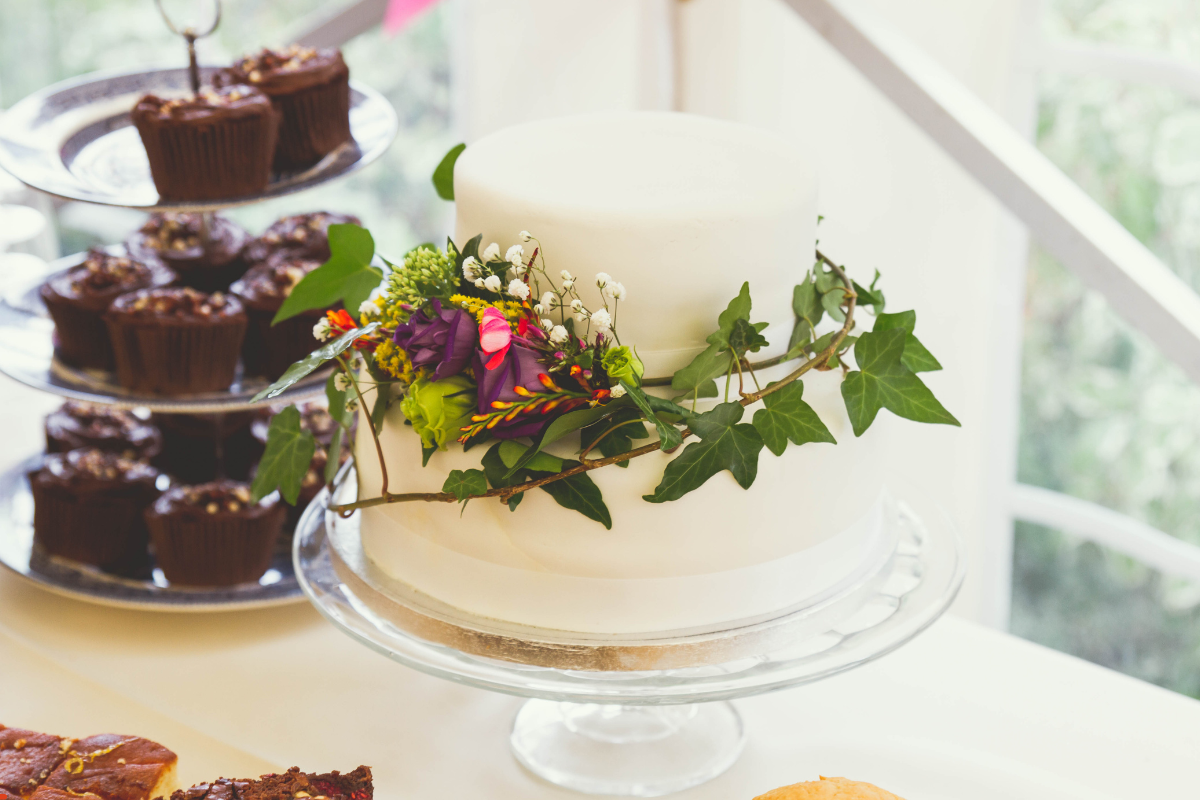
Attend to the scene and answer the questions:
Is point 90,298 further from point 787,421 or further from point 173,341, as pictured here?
point 787,421

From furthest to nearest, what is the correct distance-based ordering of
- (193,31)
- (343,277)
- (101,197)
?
(193,31)
(101,197)
(343,277)

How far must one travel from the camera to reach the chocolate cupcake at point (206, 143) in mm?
1252

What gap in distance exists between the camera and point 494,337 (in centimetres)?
88

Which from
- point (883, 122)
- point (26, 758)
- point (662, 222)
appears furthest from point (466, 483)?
point (883, 122)

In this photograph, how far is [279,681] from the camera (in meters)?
1.32

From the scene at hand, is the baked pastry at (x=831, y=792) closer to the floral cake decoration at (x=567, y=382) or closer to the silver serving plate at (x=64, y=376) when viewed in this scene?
the floral cake decoration at (x=567, y=382)

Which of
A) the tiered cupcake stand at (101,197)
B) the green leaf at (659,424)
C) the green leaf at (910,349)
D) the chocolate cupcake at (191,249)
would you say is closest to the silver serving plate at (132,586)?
the tiered cupcake stand at (101,197)

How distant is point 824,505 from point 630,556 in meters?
0.18

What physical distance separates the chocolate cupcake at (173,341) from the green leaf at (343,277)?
26cm

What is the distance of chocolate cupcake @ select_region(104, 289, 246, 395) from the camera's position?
1.30 m

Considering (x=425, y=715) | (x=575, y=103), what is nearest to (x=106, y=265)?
(x=425, y=715)

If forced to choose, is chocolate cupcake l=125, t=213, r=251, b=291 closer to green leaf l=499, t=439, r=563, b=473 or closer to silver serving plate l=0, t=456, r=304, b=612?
silver serving plate l=0, t=456, r=304, b=612

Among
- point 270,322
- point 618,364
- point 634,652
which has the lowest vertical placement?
point 634,652

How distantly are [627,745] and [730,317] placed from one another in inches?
20.0
